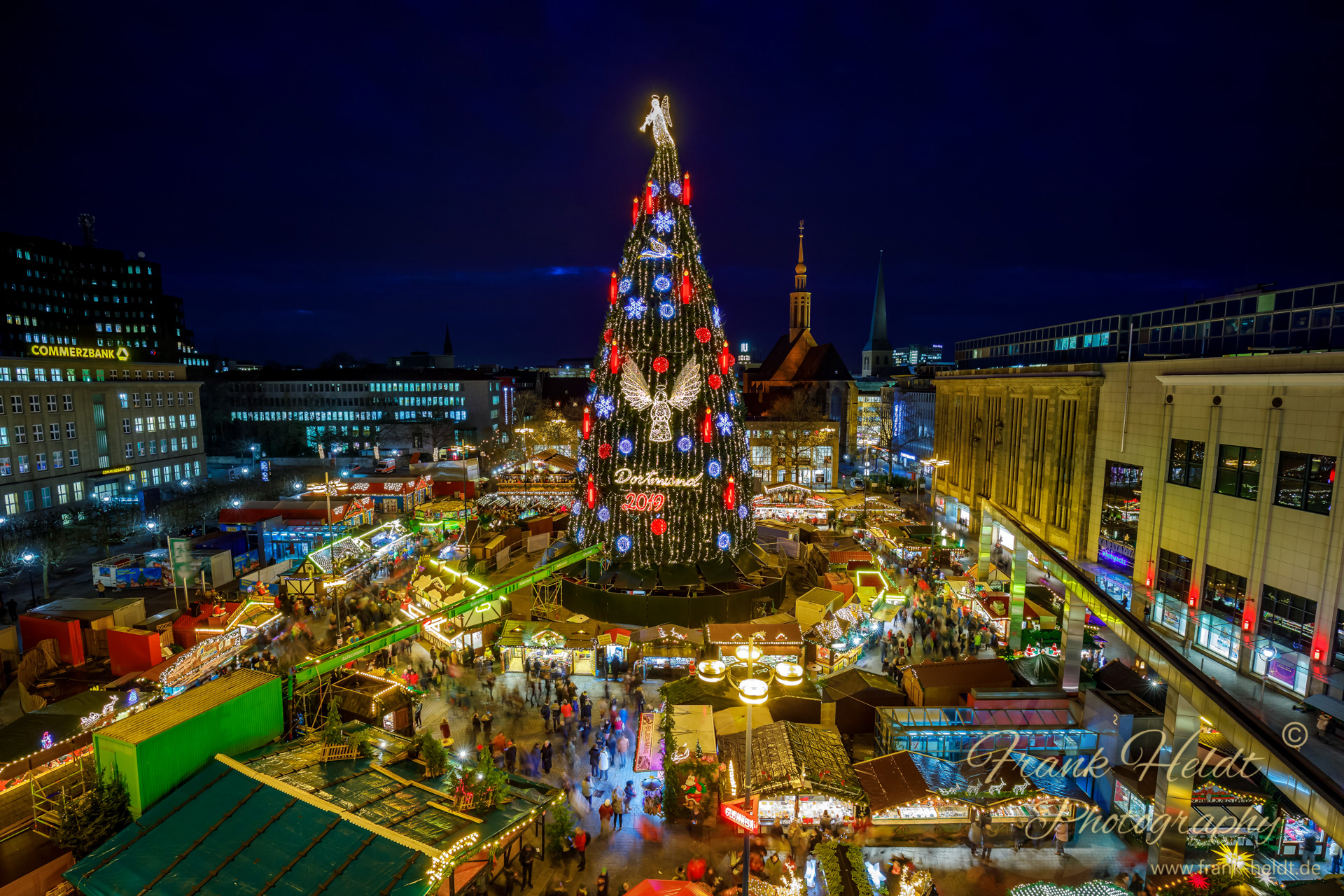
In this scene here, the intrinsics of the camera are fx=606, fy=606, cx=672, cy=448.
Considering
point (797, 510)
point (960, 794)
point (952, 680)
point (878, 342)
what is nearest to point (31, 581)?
point (960, 794)

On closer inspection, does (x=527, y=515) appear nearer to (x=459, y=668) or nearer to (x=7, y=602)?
(x=459, y=668)

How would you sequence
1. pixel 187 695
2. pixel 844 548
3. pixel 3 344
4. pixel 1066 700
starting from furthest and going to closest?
pixel 3 344
pixel 844 548
pixel 1066 700
pixel 187 695

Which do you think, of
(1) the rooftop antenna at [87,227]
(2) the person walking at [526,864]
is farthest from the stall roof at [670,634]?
(1) the rooftop antenna at [87,227]

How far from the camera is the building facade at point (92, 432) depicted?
124 feet

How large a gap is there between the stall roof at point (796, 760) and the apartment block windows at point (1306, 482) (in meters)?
13.0

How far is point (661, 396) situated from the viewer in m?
19.5

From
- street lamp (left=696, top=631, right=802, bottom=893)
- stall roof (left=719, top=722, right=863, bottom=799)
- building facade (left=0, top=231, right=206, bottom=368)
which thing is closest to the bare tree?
street lamp (left=696, top=631, right=802, bottom=893)

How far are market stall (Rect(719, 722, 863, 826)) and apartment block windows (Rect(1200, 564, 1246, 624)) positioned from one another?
41.7 feet

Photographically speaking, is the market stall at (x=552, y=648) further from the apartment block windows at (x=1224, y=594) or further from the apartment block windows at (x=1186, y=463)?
the apartment block windows at (x=1186, y=463)

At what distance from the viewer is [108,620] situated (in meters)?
19.1

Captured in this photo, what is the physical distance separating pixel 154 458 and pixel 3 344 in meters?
41.7

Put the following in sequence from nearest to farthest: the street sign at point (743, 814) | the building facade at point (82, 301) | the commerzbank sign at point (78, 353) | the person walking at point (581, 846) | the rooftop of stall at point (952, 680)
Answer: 1. the street sign at point (743, 814)
2. the person walking at point (581, 846)
3. the rooftop of stall at point (952, 680)
4. the commerzbank sign at point (78, 353)
5. the building facade at point (82, 301)

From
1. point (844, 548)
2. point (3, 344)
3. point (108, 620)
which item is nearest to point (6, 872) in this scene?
point (108, 620)

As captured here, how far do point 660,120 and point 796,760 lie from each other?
17905mm
